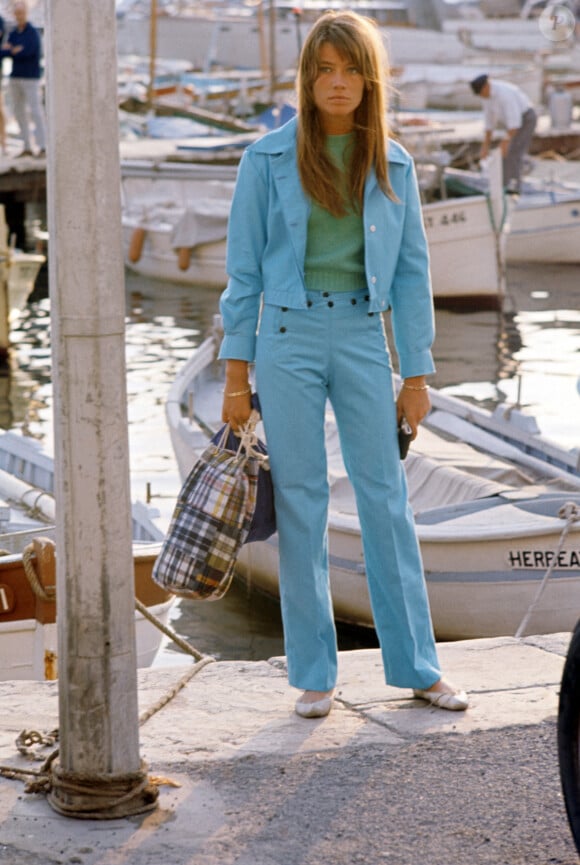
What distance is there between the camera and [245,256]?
13.8ft

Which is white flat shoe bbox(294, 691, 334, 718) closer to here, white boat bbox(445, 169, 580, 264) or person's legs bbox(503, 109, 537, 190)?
person's legs bbox(503, 109, 537, 190)

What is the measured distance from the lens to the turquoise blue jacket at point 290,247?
4133 millimetres

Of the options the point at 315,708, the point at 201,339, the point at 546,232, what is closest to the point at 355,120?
the point at 315,708

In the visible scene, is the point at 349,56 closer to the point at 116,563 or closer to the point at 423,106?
the point at 116,563

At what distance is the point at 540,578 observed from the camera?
8469 mm

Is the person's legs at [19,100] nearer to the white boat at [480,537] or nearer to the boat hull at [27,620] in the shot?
the white boat at [480,537]

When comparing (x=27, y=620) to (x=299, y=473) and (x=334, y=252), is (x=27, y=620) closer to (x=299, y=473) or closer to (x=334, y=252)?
(x=299, y=473)

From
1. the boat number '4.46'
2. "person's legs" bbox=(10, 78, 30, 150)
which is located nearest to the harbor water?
the boat number '4.46'

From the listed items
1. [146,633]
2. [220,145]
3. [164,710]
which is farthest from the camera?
[220,145]

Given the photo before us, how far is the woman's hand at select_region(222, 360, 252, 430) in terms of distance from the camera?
166 inches

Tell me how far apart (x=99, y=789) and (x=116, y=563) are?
1.72 feet

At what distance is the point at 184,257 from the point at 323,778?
19.0 m

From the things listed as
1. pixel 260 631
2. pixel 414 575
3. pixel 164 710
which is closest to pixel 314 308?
pixel 414 575

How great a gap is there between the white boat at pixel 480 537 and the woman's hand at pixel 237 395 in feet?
12.3
